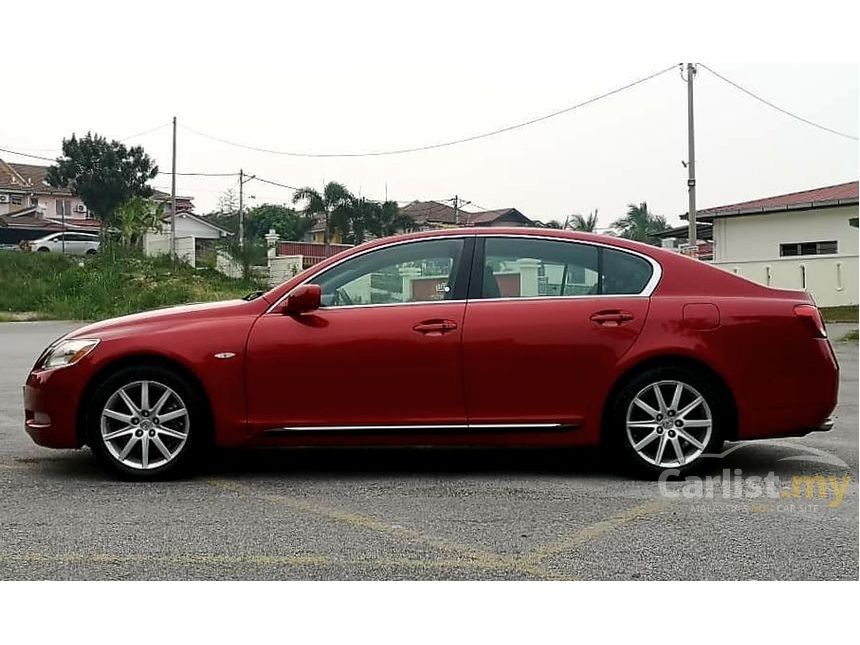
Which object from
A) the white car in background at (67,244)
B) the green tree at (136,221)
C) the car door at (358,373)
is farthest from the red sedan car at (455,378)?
the white car in background at (67,244)

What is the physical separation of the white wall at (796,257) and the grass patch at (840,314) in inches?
33.3

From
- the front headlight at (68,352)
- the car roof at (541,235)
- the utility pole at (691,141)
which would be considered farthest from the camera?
the utility pole at (691,141)

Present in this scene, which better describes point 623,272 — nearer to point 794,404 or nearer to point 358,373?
point 794,404

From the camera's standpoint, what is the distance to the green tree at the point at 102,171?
7075cm

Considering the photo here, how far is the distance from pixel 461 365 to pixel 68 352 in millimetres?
2435

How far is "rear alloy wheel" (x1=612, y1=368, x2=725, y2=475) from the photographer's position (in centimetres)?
621

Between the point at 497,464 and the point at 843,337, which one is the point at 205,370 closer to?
the point at 497,464

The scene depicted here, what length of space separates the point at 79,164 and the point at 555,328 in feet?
231

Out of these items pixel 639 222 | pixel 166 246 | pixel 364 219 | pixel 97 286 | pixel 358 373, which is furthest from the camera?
pixel 639 222

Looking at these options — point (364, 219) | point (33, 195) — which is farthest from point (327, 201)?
point (33, 195)

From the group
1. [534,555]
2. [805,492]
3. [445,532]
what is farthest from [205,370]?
[805,492]

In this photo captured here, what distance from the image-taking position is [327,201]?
47406mm

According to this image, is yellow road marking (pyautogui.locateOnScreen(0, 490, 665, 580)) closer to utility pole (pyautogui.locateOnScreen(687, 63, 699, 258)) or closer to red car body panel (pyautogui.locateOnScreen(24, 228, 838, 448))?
red car body panel (pyautogui.locateOnScreen(24, 228, 838, 448))

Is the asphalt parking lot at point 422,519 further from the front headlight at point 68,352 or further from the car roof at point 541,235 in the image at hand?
the car roof at point 541,235
